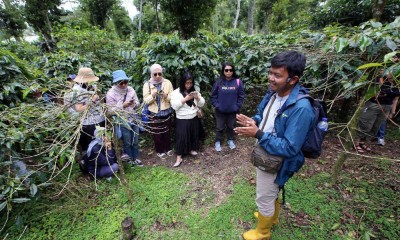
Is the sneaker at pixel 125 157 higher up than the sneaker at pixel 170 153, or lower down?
higher up

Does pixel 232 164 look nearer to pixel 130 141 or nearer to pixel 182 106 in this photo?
pixel 182 106

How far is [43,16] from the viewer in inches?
380

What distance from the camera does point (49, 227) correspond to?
255 cm

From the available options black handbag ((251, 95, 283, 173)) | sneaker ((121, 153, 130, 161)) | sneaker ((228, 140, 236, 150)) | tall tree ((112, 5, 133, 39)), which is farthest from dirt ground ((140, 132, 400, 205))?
tall tree ((112, 5, 133, 39))

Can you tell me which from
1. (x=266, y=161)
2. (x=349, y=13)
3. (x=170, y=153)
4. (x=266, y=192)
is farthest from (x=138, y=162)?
(x=349, y=13)

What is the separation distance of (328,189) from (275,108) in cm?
207

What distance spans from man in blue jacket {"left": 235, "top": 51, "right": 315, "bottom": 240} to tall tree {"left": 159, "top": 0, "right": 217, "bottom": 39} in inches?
289

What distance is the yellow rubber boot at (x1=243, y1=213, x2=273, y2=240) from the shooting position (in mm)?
2121

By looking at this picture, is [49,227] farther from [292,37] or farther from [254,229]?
[292,37]

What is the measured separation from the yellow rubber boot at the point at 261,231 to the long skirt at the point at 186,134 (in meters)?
1.93

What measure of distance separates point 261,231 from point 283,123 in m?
1.34

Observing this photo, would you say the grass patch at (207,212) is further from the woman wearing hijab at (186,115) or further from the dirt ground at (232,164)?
the woman wearing hijab at (186,115)

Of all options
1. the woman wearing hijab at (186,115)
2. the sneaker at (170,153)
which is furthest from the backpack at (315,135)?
the sneaker at (170,153)

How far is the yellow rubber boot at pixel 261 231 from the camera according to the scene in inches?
83.5
